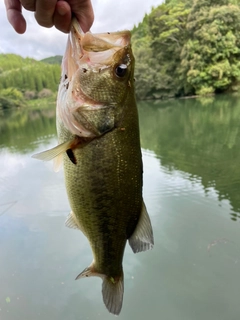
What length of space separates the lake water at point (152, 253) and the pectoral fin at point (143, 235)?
3.31 meters

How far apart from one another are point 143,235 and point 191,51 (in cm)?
3105

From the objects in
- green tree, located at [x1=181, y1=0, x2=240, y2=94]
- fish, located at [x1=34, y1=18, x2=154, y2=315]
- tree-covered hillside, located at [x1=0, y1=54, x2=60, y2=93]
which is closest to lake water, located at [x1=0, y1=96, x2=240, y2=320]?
fish, located at [x1=34, y1=18, x2=154, y2=315]

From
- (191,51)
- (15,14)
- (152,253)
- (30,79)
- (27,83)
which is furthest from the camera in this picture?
(30,79)

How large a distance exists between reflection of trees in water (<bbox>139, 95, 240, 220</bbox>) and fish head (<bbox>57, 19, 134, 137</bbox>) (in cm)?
563

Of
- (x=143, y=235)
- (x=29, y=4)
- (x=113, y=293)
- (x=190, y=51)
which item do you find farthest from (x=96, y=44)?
(x=190, y=51)

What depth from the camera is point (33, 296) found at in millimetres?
4883

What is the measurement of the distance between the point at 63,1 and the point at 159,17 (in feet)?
119

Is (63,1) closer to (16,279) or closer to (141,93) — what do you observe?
(16,279)

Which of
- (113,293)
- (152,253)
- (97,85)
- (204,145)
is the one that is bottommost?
(204,145)

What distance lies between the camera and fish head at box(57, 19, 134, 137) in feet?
4.35

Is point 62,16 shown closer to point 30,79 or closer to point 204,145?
point 204,145

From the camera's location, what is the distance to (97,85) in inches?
53.6

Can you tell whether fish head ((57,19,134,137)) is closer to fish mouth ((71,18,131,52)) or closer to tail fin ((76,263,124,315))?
fish mouth ((71,18,131,52))

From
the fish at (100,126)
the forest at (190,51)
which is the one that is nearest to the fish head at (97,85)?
the fish at (100,126)
